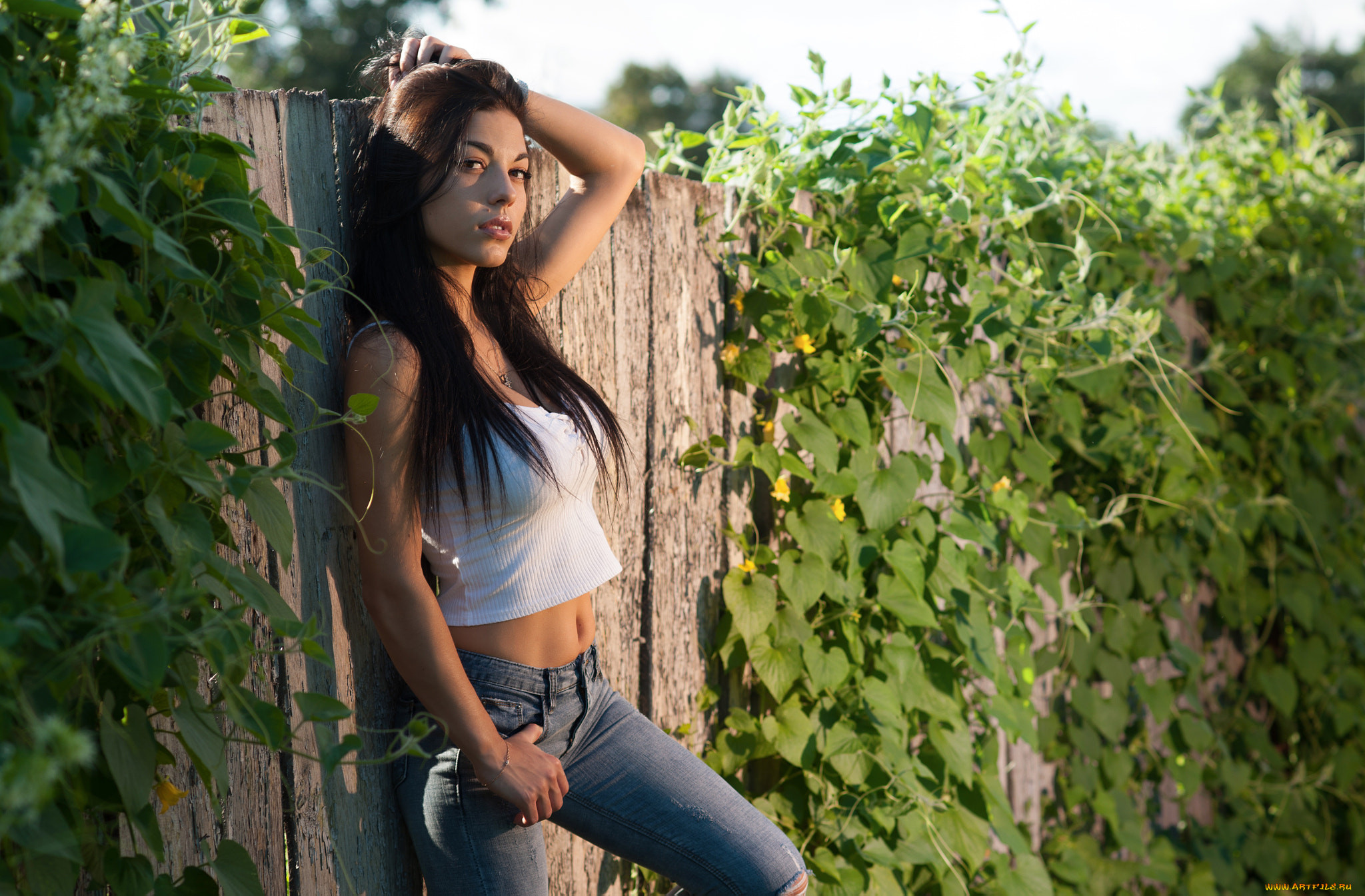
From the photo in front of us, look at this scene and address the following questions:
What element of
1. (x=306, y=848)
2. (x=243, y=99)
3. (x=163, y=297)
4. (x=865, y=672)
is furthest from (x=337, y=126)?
(x=865, y=672)

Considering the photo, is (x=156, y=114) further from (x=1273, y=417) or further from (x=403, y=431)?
(x=1273, y=417)

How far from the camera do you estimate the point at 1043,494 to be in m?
2.62

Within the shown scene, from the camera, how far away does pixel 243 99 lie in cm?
125

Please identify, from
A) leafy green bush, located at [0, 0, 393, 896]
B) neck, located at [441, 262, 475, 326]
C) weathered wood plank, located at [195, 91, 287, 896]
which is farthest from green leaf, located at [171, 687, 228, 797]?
neck, located at [441, 262, 475, 326]

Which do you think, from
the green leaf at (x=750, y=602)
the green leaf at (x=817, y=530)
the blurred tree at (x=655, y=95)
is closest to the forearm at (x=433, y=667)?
the green leaf at (x=750, y=602)

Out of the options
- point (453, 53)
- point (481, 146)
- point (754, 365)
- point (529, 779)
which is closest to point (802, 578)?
point (754, 365)

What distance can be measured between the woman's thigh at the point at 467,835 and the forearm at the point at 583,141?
91cm

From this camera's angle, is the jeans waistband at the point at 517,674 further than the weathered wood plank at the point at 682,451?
No

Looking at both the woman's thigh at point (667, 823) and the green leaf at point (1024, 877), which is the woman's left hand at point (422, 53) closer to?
the woman's thigh at point (667, 823)

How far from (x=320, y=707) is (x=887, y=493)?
52.3 inches

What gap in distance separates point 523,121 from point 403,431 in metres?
0.62

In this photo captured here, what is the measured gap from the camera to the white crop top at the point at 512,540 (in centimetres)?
137

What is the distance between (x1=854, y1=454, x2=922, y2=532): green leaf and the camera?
1999 mm

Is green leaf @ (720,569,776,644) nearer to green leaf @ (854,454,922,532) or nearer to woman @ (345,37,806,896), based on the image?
green leaf @ (854,454,922,532)
